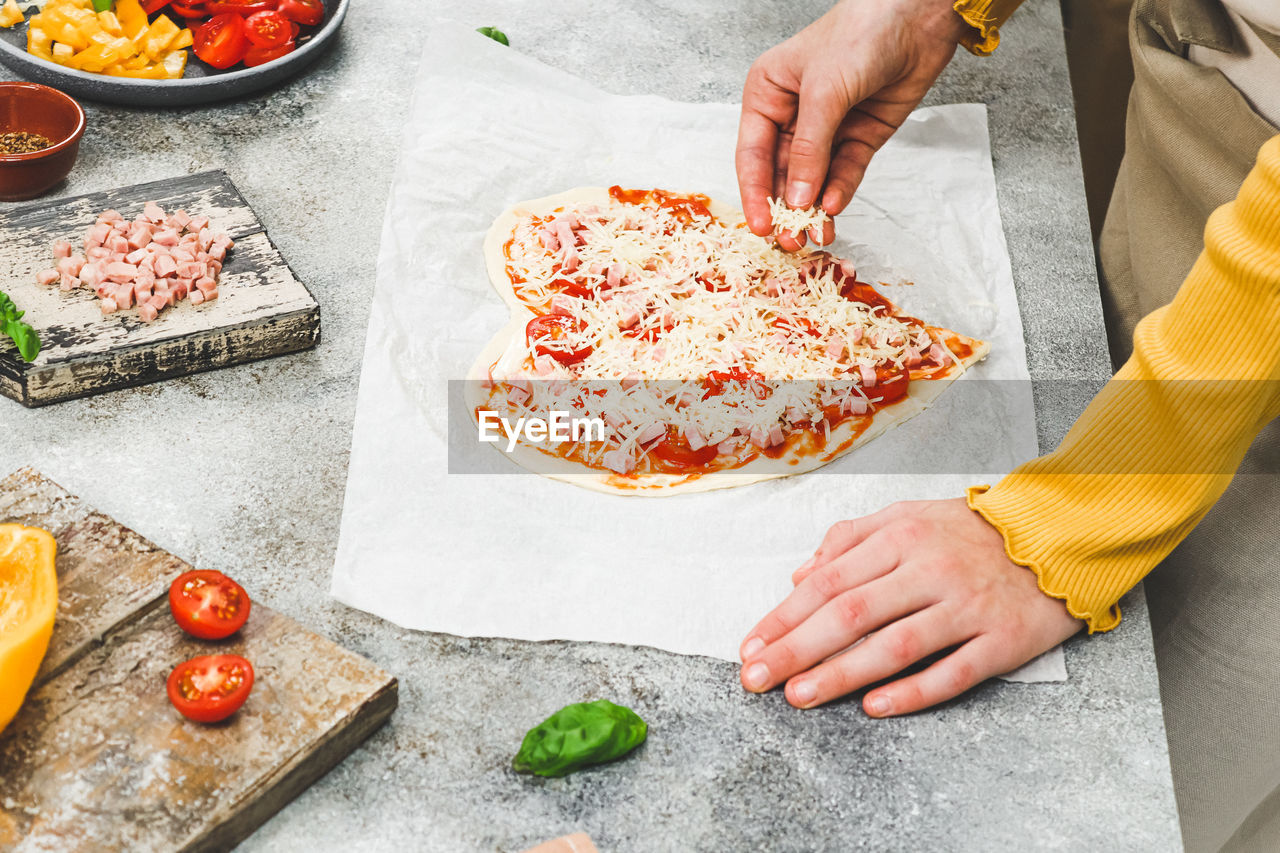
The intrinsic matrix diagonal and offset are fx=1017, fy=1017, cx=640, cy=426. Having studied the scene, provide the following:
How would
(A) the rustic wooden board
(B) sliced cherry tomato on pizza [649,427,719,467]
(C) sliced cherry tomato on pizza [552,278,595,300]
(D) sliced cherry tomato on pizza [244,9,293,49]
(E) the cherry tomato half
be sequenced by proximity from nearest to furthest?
Answer: 1. (E) the cherry tomato half
2. (A) the rustic wooden board
3. (B) sliced cherry tomato on pizza [649,427,719,467]
4. (C) sliced cherry tomato on pizza [552,278,595,300]
5. (D) sliced cherry tomato on pizza [244,9,293,49]

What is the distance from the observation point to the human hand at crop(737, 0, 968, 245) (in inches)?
74.7

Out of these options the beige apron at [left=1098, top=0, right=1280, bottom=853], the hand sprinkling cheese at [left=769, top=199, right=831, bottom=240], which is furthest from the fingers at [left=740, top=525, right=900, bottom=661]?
the hand sprinkling cheese at [left=769, top=199, right=831, bottom=240]

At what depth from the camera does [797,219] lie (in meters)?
1.95

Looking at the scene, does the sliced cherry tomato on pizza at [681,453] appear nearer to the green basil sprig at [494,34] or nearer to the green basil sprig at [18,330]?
the green basil sprig at [18,330]

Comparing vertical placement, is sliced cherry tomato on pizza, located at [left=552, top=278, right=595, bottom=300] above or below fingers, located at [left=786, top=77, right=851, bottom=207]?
below

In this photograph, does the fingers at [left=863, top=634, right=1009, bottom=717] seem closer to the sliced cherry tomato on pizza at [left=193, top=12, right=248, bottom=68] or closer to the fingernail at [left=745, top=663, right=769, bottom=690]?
the fingernail at [left=745, top=663, right=769, bottom=690]

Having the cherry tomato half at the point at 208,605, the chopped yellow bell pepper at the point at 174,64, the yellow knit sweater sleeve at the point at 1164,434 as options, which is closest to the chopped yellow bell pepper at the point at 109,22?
the chopped yellow bell pepper at the point at 174,64

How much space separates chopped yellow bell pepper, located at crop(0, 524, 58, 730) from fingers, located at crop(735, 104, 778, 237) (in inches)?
52.2

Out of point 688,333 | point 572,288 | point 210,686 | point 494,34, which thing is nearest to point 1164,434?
point 688,333

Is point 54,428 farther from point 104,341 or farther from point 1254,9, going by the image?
point 1254,9

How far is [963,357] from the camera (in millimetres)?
1919

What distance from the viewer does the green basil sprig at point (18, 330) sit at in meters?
1.53

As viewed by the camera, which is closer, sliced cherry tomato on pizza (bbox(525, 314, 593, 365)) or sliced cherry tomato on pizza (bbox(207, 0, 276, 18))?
sliced cherry tomato on pizza (bbox(525, 314, 593, 365))

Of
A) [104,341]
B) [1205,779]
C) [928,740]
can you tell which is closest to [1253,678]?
[1205,779]
